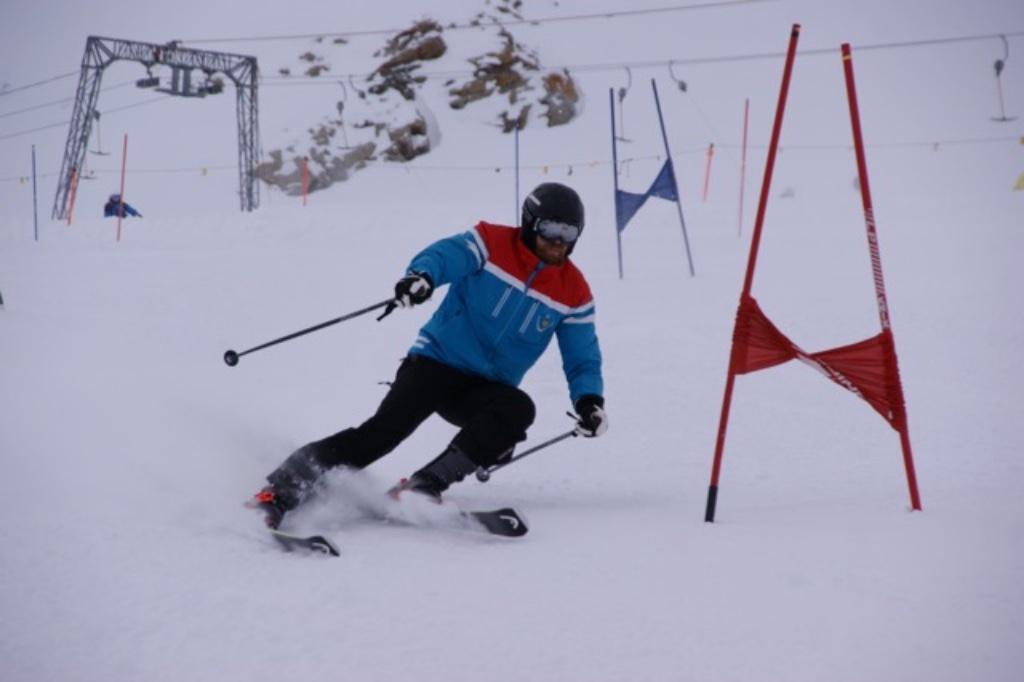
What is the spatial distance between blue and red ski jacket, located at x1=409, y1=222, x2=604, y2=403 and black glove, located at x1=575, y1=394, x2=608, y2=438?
7 centimetres

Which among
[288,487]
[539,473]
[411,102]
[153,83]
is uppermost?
[153,83]

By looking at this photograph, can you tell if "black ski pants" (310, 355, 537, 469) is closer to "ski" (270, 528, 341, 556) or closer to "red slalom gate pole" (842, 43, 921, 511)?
"ski" (270, 528, 341, 556)

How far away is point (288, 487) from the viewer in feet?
8.87

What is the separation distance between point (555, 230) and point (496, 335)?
0.47m

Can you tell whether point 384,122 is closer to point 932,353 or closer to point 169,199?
point 169,199

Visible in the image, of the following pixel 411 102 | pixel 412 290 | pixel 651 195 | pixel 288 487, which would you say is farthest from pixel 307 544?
pixel 411 102

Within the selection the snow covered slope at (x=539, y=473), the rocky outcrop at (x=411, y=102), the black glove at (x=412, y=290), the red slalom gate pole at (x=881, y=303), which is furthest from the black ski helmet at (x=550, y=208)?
the rocky outcrop at (x=411, y=102)

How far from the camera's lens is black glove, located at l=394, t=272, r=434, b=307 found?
9.48ft

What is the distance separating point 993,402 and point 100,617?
4.82m

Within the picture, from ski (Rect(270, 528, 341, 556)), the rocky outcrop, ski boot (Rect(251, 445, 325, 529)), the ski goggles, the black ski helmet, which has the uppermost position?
the rocky outcrop

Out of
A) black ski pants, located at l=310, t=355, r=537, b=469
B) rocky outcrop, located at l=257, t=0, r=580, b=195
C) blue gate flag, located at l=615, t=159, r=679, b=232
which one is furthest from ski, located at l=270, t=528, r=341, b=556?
rocky outcrop, located at l=257, t=0, r=580, b=195

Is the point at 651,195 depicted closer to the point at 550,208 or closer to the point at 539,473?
the point at 539,473

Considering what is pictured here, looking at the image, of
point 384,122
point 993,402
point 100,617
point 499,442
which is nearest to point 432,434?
point 499,442

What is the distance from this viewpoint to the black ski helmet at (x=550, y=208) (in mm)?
3156
